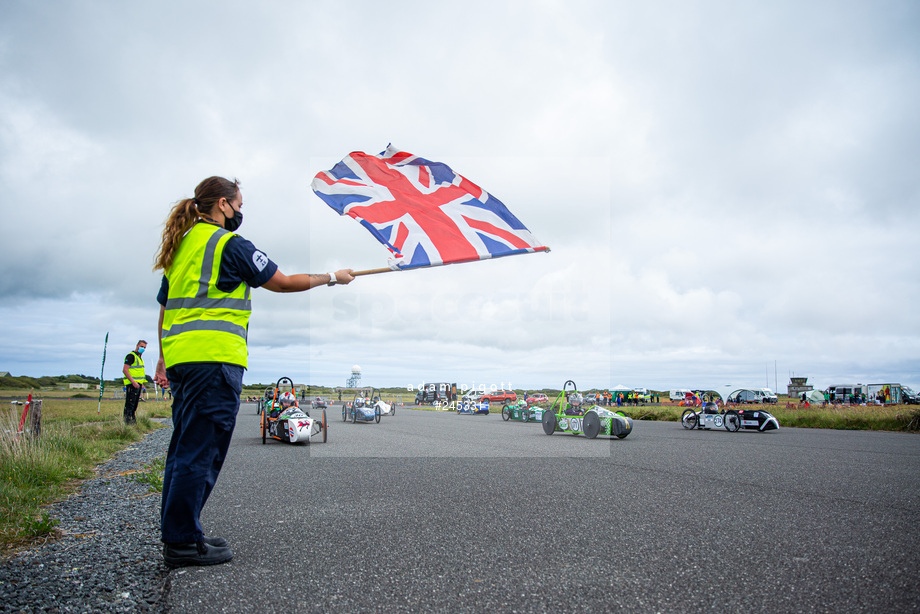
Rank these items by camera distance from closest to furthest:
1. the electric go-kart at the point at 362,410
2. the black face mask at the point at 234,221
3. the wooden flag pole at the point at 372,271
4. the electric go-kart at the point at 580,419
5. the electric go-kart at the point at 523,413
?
the black face mask at the point at 234,221, the wooden flag pole at the point at 372,271, the electric go-kart at the point at 580,419, the electric go-kart at the point at 362,410, the electric go-kart at the point at 523,413

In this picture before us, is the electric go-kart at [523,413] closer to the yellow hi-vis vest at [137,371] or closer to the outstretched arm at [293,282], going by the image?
the yellow hi-vis vest at [137,371]

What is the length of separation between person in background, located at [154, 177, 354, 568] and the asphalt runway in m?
0.32

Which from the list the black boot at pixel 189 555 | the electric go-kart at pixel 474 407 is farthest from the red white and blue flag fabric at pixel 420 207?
the electric go-kart at pixel 474 407

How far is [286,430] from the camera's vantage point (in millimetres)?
10859

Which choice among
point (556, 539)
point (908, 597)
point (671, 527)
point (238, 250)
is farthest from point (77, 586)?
point (908, 597)

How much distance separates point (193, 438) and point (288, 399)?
10.1 meters

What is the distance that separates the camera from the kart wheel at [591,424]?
1343cm

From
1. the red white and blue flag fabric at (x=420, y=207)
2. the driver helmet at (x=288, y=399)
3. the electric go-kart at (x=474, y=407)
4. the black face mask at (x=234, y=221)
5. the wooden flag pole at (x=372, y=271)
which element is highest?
the red white and blue flag fabric at (x=420, y=207)

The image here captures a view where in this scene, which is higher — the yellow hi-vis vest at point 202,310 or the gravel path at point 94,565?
the yellow hi-vis vest at point 202,310

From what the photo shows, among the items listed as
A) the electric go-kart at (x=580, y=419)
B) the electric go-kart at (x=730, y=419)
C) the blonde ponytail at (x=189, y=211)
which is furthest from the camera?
the electric go-kart at (x=730, y=419)

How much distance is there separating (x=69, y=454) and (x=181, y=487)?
5.90 m

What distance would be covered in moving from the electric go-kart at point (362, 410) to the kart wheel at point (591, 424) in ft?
32.3

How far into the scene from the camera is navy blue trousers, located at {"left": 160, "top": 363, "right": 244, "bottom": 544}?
2.93 metres

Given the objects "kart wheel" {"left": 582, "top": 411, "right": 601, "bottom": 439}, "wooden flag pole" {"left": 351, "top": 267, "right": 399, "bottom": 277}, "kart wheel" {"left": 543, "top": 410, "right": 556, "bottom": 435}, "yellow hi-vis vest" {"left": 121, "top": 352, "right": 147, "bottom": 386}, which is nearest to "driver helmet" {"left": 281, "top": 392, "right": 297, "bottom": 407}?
"yellow hi-vis vest" {"left": 121, "top": 352, "right": 147, "bottom": 386}
